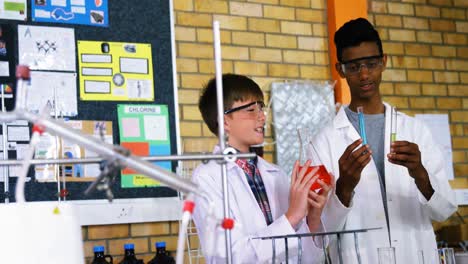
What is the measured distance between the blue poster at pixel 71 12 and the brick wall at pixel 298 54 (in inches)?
15.4

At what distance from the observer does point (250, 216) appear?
204cm

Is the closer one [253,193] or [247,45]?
[253,193]

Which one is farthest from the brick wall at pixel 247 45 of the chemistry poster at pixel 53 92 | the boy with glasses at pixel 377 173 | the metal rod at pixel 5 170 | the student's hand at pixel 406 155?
the student's hand at pixel 406 155

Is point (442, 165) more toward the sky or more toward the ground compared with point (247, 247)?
more toward the sky

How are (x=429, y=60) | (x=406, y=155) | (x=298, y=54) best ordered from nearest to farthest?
(x=406, y=155)
(x=298, y=54)
(x=429, y=60)

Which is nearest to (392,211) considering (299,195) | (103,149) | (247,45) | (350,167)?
(350,167)

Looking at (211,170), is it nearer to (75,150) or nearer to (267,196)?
(267,196)

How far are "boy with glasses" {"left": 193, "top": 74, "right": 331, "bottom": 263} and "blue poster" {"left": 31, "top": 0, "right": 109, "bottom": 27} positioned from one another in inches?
47.8

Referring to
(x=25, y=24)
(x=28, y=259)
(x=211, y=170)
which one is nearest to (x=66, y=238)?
(x=28, y=259)

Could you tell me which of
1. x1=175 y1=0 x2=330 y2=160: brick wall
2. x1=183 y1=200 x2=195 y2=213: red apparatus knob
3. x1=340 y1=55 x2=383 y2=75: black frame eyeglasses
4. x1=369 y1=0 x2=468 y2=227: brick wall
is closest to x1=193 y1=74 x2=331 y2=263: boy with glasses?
x1=340 y1=55 x2=383 y2=75: black frame eyeglasses

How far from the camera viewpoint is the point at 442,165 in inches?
97.5

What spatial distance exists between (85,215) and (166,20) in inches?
41.6

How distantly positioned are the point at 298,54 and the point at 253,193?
5.90ft

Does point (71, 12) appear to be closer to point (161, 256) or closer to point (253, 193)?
point (161, 256)
